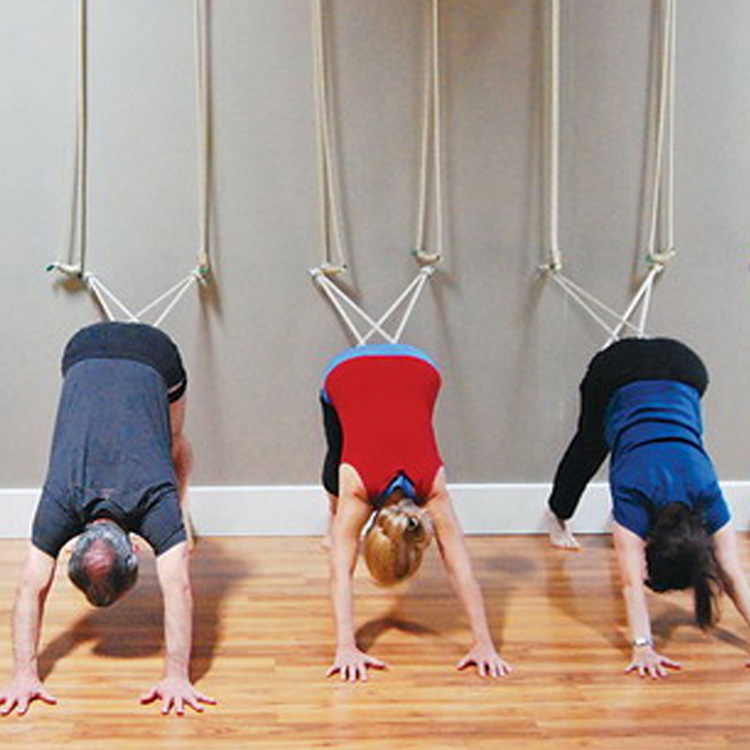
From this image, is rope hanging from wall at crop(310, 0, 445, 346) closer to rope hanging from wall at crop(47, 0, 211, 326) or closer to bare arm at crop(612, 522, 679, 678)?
rope hanging from wall at crop(47, 0, 211, 326)

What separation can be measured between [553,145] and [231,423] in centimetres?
143

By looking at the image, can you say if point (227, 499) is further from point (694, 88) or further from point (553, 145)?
point (694, 88)

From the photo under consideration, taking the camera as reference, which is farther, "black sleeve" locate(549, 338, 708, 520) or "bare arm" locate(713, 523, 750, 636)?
"black sleeve" locate(549, 338, 708, 520)

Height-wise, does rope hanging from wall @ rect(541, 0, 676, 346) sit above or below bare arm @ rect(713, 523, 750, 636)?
above

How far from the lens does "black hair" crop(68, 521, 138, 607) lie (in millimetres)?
2561

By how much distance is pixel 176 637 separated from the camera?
104 inches

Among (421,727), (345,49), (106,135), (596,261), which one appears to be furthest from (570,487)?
(106,135)

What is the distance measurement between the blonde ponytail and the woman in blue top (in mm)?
537

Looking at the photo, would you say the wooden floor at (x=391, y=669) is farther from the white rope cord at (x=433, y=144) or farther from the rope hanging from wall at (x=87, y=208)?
the white rope cord at (x=433, y=144)

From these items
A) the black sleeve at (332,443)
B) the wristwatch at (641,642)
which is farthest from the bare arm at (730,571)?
the black sleeve at (332,443)

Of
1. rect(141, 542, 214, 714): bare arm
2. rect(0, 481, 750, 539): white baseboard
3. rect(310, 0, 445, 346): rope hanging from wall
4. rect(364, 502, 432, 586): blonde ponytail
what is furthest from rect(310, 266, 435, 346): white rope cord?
rect(141, 542, 214, 714): bare arm

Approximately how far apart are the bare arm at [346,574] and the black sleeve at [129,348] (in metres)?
0.59

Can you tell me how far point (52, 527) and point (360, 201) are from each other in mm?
1662

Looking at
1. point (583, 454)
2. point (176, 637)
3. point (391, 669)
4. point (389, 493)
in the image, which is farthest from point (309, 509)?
point (176, 637)
